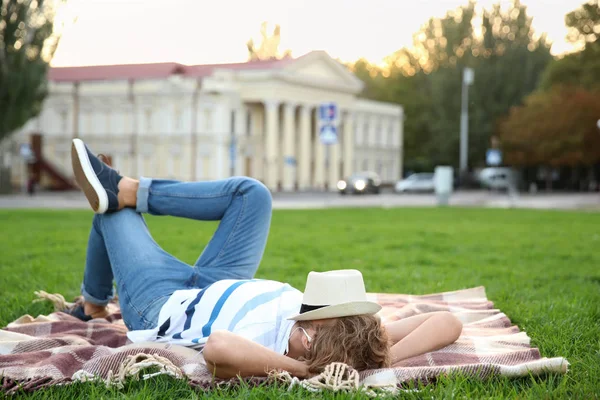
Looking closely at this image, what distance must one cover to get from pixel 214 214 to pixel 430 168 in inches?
2536

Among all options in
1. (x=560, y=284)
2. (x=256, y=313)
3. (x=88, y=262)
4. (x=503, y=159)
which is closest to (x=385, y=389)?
(x=256, y=313)

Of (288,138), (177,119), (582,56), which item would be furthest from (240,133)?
(582,56)

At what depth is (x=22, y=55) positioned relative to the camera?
29094 mm

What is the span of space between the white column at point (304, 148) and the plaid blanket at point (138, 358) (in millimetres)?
58268

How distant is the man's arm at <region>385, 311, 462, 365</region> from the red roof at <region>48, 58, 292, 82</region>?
185ft

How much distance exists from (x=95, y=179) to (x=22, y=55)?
2663 centimetres

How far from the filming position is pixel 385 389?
326cm

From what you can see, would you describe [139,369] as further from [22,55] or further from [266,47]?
[266,47]

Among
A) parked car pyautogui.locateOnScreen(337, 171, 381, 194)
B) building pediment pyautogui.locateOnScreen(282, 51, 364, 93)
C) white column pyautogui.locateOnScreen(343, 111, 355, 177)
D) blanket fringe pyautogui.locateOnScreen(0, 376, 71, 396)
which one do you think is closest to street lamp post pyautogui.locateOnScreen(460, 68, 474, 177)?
white column pyautogui.locateOnScreen(343, 111, 355, 177)

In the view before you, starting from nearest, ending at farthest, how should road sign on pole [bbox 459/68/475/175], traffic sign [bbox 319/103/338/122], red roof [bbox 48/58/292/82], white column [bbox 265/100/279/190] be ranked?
1. traffic sign [bbox 319/103/338/122]
2. road sign on pole [bbox 459/68/475/175]
3. white column [bbox 265/100/279/190]
4. red roof [bbox 48/58/292/82]

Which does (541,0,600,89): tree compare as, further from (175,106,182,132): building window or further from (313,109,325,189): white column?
(175,106,182,132): building window

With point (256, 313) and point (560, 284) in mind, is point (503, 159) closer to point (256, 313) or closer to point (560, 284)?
point (560, 284)

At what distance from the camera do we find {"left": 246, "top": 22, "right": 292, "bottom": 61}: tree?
75812mm

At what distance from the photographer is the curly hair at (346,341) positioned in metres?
3.33
